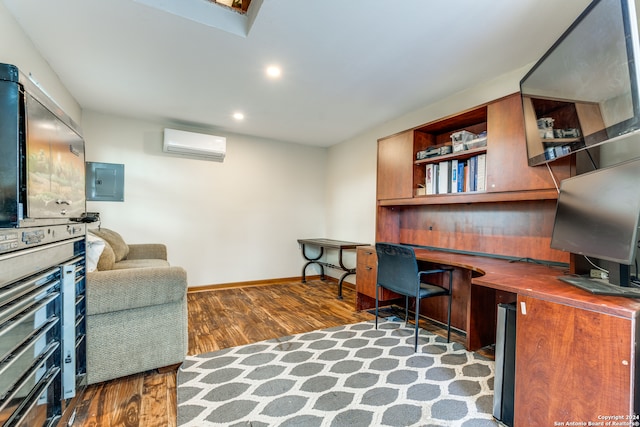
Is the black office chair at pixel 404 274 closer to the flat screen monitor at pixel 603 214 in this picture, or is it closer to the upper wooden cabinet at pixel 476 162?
the upper wooden cabinet at pixel 476 162

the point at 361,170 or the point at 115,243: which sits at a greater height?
the point at 361,170

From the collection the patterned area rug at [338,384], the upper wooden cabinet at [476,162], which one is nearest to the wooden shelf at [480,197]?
the upper wooden cabinet at [476,162]

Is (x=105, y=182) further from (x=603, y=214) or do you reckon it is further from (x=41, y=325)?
(x=603, y=214)

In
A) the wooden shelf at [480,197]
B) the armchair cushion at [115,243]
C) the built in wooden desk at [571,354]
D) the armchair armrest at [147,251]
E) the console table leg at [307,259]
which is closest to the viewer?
the built in wooden desk at [571,354]

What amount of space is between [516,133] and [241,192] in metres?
3.50

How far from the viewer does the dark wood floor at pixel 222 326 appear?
59.4 inches

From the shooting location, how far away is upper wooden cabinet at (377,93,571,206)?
6.29 ft

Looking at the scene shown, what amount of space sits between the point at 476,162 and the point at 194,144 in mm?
3309

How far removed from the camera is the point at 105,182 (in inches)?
135

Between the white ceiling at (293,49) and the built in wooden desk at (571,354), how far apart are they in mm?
1569

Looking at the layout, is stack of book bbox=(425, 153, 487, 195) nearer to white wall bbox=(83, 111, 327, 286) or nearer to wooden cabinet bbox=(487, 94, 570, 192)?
wooden cabinet bbox=(487, 94, 570, 192)

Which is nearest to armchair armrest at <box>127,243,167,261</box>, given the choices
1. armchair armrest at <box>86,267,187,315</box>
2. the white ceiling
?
the white ceiling

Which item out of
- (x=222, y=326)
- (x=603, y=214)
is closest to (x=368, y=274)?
(x=222, y=326)

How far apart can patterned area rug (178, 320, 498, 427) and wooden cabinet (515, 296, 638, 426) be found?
38 centimetres
